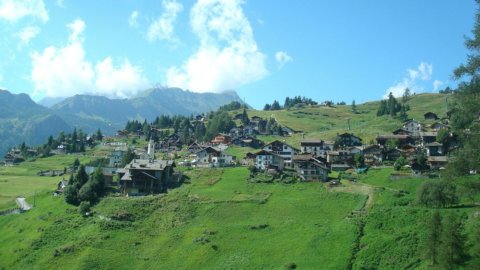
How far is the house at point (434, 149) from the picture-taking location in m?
Answer: 110

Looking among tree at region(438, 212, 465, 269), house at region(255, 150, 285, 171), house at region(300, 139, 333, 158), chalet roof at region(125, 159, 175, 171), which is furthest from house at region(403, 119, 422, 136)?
tree at region(438, 212, 465, 269)

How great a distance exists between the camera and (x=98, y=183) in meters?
94.9

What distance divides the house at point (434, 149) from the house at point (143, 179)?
58.8 meters

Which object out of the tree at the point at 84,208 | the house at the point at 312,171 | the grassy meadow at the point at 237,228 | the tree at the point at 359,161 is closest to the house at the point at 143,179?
the grassy meadow at the point at 237,228

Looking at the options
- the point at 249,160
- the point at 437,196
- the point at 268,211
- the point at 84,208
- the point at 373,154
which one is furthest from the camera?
the point at 249,160

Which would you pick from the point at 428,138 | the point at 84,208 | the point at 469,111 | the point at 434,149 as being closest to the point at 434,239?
the point at 469,111

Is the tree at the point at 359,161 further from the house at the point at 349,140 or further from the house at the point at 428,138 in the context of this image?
the house at the point at 349,140

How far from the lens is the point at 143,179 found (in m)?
96.0

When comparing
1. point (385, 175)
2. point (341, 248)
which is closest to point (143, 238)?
point (341, 248)

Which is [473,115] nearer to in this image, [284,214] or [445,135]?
[284,214]

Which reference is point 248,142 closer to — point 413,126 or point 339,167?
point 413,126

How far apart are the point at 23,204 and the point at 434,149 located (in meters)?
90.5

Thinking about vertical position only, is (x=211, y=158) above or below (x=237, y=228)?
above

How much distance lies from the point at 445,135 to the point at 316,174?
118ft
